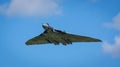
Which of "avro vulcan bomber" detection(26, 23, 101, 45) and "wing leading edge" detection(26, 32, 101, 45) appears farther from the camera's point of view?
"wing leading edge" detection(26, 32, 101, 45)

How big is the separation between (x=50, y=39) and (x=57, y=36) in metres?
4.26

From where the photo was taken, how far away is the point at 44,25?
88625 millimetres

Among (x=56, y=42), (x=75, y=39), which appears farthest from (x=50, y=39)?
(x=75, y=39)

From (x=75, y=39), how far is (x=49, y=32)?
11.0 meters

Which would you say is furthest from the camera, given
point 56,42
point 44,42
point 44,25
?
point 44,42

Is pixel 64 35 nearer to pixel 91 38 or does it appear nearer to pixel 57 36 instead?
pixel 57 36

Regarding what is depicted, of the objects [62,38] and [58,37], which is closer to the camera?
[58,37]

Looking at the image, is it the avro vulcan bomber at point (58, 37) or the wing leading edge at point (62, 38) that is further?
the wing leading edge at point (62, 38)

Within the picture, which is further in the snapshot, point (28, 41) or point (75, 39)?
point (28, 41)

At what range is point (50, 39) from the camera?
94.6 m

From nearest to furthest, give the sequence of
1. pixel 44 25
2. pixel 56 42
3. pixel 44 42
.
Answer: pixel 44 25 → pixel 56 42 → pixel 44 42

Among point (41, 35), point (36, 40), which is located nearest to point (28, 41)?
point (36, 40)

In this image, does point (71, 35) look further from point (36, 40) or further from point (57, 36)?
point (36, 40)

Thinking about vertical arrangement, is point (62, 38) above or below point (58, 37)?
above
